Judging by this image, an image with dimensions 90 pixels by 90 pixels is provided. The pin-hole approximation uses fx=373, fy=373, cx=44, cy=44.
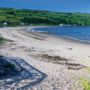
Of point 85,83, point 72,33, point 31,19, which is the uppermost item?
point 31,19

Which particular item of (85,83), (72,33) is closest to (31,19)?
(72,33)

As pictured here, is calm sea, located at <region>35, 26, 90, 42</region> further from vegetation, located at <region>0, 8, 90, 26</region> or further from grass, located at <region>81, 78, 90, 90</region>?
grass, located at <region>81, 78, 90, 90</region>

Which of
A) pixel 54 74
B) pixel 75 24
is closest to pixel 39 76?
pixel 54 74

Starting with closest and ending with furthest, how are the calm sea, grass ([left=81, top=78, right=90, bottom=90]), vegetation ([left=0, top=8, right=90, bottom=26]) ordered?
grass ([left=81, top=78, right=90, bottom=90])
the calm sea
vegetation ([left=0, top=8, right=90, bottom=26])

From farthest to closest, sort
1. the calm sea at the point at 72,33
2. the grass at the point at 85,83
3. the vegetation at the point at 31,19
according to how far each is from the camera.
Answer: the vegetation at the point at 31,19
the calm sea at the point at 72,33
the grass at the point at 85,83

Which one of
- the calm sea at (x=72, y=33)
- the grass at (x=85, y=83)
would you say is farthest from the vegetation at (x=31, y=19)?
the grass at (x=85, y=83)

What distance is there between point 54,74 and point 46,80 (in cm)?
162

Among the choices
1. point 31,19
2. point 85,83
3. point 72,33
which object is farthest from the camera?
point 31,19

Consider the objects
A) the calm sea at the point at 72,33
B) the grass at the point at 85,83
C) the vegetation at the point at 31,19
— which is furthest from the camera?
the vegetation at the point at 31,19

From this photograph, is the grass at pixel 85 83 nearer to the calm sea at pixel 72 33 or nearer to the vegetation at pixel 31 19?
the calm sea at pixel 72 33

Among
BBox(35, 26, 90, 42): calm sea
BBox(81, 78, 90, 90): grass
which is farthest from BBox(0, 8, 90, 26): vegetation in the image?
BBox(81, 78, 90, 90): grass

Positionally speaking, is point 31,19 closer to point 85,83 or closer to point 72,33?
point 72,33

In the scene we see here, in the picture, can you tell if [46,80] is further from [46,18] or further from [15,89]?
[46,18]

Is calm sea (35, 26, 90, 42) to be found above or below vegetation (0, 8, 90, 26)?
below
